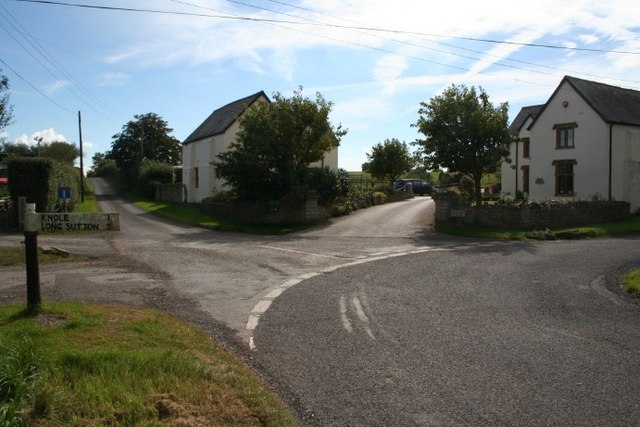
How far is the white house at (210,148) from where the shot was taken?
42.3 meters

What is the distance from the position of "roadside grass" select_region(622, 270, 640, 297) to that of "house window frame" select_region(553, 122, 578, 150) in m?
26.1

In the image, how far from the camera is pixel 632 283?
11.5 meters

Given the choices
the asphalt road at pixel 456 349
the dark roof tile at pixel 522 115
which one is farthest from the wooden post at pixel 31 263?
the dark roof tile at pixel 522 115

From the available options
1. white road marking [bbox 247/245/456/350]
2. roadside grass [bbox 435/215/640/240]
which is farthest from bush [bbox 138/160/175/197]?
white road marking [bbox 247/245/456/350]

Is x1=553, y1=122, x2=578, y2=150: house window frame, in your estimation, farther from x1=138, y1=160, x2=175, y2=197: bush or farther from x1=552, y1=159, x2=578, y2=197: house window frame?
x1=138, y1=160, x2=175, y2=197: bush

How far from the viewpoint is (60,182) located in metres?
29.4

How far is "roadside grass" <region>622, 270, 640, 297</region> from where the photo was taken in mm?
10906

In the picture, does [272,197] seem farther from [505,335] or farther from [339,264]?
[505,335]

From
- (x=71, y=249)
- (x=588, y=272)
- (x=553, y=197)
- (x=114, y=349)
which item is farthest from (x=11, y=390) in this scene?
(x=553, y=197)

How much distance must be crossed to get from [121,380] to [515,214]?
2480cm

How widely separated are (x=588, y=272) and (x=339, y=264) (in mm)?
6187

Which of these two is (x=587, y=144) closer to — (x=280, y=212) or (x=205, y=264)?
(x=280, y=212)

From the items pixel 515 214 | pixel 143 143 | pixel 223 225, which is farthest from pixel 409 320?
pixel 143 143

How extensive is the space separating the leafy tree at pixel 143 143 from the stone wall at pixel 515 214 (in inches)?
2205
